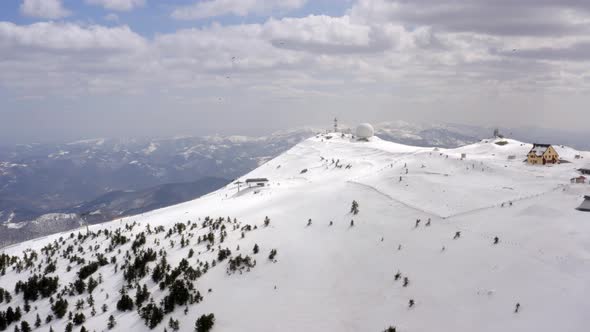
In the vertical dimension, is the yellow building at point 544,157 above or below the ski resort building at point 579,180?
above

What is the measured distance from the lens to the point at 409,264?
3062 cm

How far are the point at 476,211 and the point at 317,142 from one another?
92534 millimetres

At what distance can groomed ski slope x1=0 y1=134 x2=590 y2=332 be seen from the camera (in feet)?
79.7

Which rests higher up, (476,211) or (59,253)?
(476,211)

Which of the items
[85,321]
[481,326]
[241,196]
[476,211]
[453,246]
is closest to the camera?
[481,326]

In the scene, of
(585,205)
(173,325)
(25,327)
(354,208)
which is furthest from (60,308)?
(585,205)

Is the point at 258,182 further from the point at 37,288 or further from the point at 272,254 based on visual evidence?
the point at 37,288

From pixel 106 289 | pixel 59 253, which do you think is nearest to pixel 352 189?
pixel 106 289

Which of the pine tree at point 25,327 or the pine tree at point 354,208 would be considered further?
the pine tree at point 354,208

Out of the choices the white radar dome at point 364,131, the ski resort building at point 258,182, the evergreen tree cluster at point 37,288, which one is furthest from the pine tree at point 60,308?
the white radar dome at point 364,131

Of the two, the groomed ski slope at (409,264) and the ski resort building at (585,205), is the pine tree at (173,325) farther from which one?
the ski resort building at (585,205)

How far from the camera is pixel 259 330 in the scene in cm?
2473

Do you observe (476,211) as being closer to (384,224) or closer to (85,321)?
(384,224)

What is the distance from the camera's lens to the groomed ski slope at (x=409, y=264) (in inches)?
956
